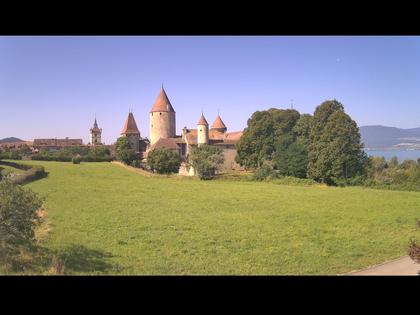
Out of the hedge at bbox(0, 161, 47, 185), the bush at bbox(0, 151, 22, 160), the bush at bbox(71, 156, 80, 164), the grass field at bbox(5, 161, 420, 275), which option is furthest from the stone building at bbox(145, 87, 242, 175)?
the grass field at bbox(5, 161, 420, 275)

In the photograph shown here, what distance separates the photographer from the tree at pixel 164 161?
27219 mm

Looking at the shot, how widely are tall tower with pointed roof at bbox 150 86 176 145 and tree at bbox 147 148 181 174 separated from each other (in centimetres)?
1102

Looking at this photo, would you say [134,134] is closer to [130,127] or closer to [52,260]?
[130,127]

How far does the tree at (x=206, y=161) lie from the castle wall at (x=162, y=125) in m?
12.3

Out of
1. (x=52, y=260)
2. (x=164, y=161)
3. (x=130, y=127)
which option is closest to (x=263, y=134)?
(x=164, y=161)

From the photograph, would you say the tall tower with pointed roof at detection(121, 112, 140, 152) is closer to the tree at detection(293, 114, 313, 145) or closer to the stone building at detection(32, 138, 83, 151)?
the stone building at detection(32, 138, 83, 151)

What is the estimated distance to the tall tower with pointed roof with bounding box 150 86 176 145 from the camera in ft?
129

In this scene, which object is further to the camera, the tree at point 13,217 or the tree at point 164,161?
the tree at point 164,161

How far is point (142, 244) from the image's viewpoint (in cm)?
834

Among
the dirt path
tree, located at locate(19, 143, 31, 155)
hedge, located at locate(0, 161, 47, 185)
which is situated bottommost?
the dirt path

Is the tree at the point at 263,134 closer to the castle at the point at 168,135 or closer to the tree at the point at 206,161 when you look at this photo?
the tree at the point at 206,161

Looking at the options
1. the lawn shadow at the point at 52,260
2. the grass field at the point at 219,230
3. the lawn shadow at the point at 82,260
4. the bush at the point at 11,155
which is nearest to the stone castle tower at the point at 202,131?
the bush at the point at 11,155
